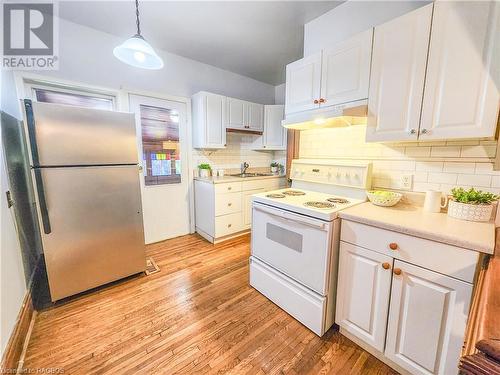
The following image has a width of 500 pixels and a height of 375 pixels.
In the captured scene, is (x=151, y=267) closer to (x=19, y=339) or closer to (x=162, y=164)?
(x=19, y=339)

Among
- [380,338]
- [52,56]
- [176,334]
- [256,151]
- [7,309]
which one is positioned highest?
[52,56]

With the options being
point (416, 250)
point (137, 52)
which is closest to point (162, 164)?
point (137, 52)

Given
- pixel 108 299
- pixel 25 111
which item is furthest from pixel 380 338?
pixel 25 111

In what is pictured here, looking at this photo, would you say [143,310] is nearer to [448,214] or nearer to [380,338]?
[380,338]

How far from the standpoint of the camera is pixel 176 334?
150cm

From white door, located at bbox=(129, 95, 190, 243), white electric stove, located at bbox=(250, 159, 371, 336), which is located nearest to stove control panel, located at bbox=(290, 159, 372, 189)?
white electric stove, located at bbox=(250, 159, 371, 336)

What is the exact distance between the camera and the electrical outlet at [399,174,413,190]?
1615 millimetres

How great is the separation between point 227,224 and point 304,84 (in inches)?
79.2

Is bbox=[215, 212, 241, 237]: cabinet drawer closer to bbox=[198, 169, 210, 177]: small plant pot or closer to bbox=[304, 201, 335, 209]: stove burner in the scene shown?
bbox=[198, 169, 210, 177]: small plant pot

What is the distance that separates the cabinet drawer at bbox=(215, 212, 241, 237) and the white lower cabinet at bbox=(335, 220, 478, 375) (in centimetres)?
182

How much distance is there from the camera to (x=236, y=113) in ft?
10.7

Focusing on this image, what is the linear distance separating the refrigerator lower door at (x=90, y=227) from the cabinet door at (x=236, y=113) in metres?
1.67

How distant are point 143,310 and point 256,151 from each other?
2940 millimetres

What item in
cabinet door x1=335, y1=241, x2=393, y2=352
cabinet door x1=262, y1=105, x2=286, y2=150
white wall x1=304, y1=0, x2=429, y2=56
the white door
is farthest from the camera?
cabinet door x1=262, y1=105, x2=286, y2=150
